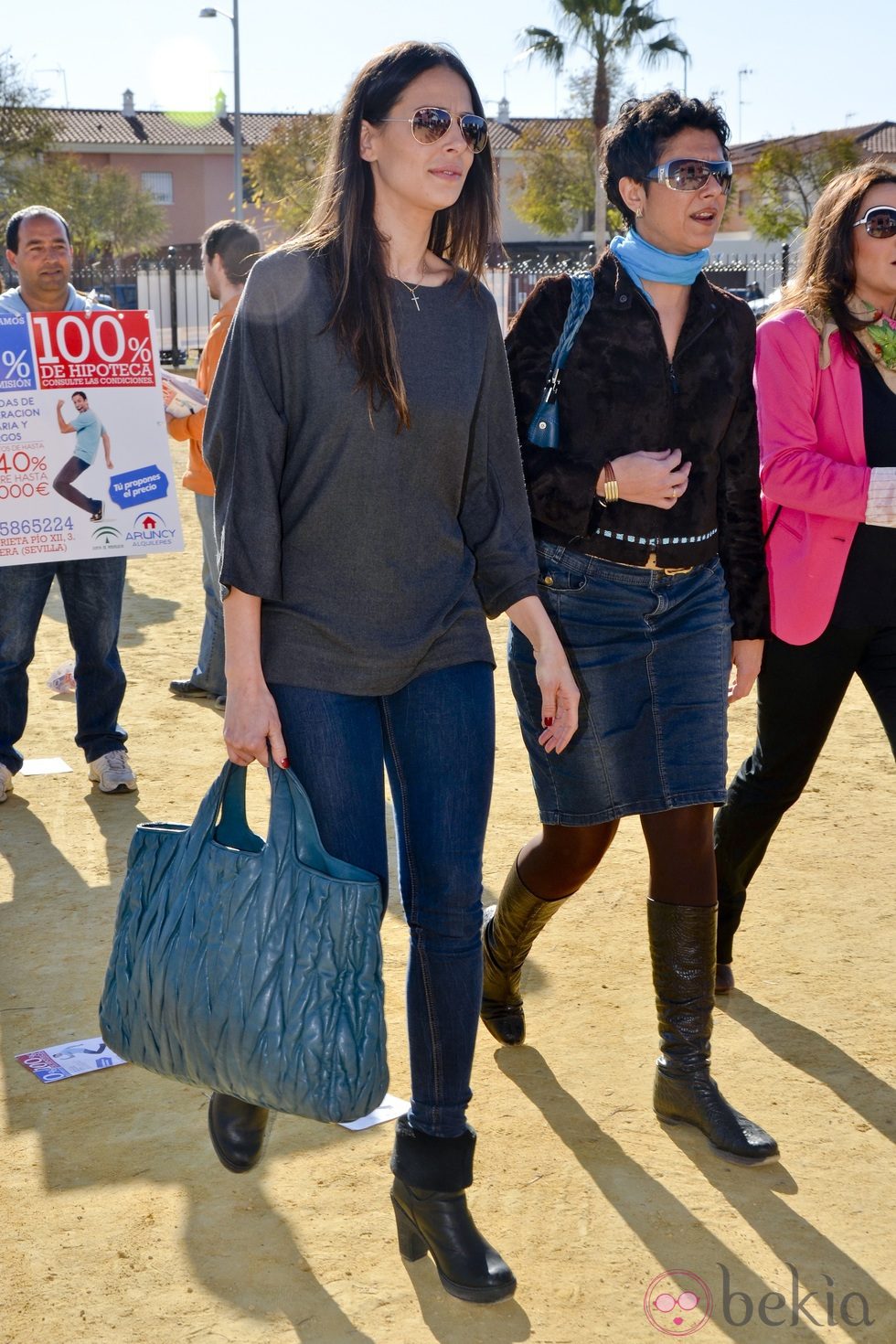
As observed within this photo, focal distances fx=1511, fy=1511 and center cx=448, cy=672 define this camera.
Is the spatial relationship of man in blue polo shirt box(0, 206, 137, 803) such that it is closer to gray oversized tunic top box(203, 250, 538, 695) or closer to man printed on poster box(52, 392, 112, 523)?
man printed on poster box(52, 392, 112, 523)

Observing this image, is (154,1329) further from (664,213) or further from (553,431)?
(664,213)

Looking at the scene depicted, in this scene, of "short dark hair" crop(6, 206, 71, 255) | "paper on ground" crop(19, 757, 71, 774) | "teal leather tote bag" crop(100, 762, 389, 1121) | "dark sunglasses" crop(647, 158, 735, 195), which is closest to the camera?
"teal leather tote bag" crop(100, 762, 389, 1121)

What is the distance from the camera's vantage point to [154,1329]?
2674 millimetres

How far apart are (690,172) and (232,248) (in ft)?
12.9

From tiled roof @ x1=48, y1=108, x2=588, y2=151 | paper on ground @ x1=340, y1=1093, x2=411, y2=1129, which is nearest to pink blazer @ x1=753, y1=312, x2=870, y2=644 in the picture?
paper on ground @ x1=340, y1=1093, x2=411, y2=1129

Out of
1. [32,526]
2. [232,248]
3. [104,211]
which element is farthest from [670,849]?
[104,211]

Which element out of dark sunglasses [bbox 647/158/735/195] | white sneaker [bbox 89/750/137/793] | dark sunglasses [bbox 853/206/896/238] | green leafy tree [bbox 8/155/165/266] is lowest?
white sneaker [bbox 89/750/137/793]

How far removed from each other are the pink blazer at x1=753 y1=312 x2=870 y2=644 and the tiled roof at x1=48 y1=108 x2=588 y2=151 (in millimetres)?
69825

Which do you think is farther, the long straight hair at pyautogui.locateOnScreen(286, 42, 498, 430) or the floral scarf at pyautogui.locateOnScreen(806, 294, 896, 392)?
Answer: the floral scarf at pyautogui.locateOnScreen(806, 294, 896, 392)

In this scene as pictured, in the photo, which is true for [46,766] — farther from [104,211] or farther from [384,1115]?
[104,211]

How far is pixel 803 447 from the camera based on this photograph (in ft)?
12.2

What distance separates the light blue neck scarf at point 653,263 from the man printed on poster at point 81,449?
3.33 metres

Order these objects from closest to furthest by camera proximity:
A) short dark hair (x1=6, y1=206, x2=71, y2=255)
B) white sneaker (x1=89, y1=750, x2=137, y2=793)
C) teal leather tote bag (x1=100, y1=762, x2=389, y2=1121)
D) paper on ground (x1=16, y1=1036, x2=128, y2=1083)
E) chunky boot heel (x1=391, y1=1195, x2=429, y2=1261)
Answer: teal leather tote bag (x1=100, y1=762, x2=389, y2=1121)
chunky boot heel (x1=391, y1=1195, x2=429, y2=1261)
paper on ground (x1=16, y1=1036, x2=128, y2=1083)
short dark hair (x1=6, y1=206, x2=71, y2=255)
white sneaker (x1=89, y1=750, x2=137, y2=793)

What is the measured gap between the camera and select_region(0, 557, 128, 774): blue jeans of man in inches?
239
